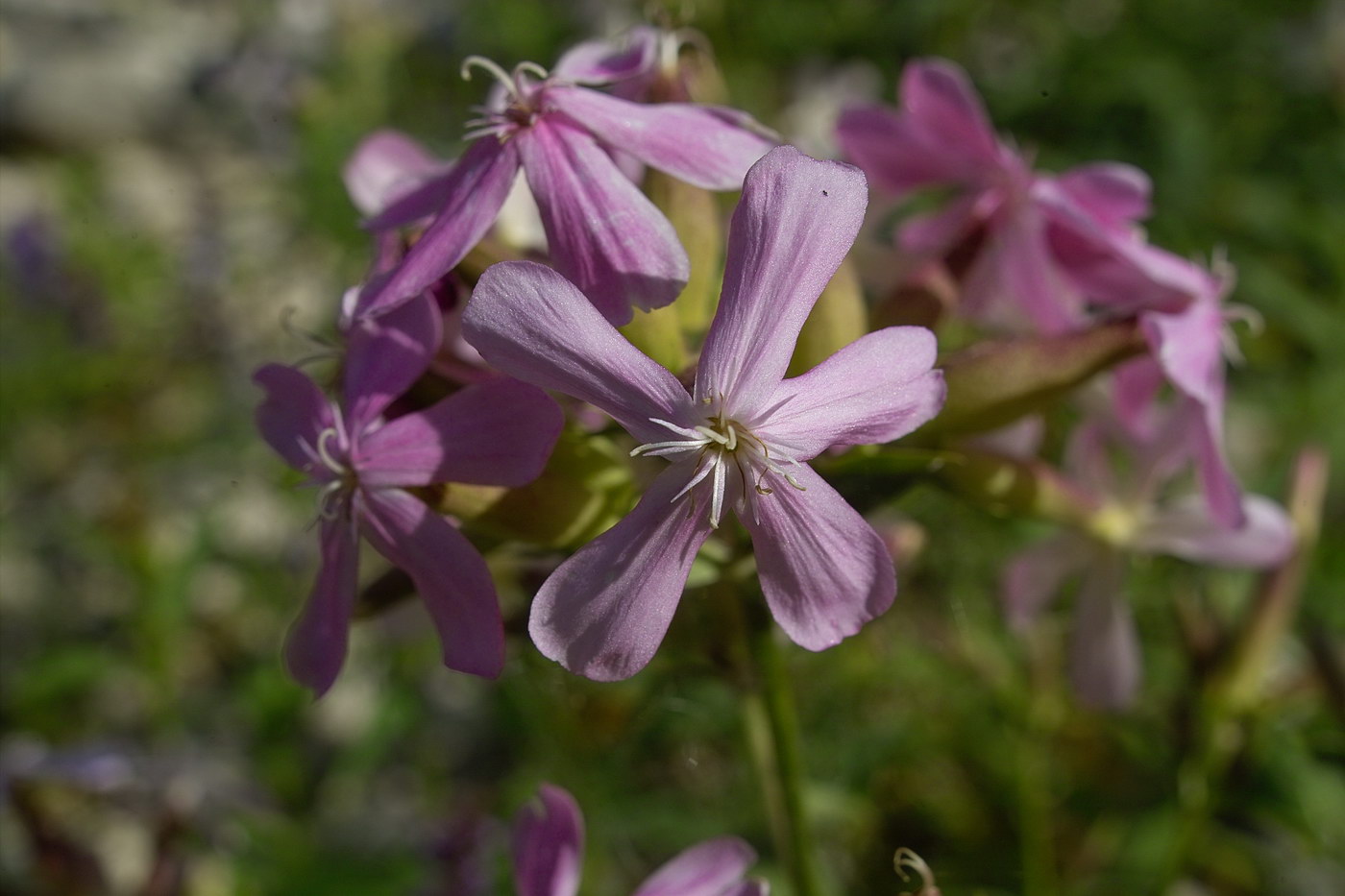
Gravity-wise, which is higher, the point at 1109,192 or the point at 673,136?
the point at 673,136

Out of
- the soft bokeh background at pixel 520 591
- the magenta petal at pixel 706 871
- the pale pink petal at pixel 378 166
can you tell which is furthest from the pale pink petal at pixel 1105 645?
the pale pink petal at pixel 378 166

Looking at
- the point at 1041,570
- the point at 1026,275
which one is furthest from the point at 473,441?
the point at 1041,570

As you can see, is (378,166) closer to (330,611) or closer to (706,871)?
(330,611)

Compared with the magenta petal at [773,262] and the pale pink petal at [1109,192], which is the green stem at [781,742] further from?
the pale pink petal at [1109,192]

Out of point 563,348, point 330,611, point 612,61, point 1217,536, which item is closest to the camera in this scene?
point 563,348

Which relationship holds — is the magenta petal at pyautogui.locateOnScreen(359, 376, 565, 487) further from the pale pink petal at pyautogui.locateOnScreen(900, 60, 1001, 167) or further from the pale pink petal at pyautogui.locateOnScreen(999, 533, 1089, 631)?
the pale pink petal at pyautogui.locateOnScreen(999, 533, 1089, 631)

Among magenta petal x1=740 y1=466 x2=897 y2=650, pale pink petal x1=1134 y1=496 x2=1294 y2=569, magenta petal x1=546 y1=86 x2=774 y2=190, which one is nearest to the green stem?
magenta petal x1=740 y1=466 x2=897 y2=650

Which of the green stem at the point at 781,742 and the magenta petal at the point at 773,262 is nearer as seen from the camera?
the magenta petal at the point at 773,262

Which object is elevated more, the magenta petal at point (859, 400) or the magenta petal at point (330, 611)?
the magenta petal at point (859, 400)
